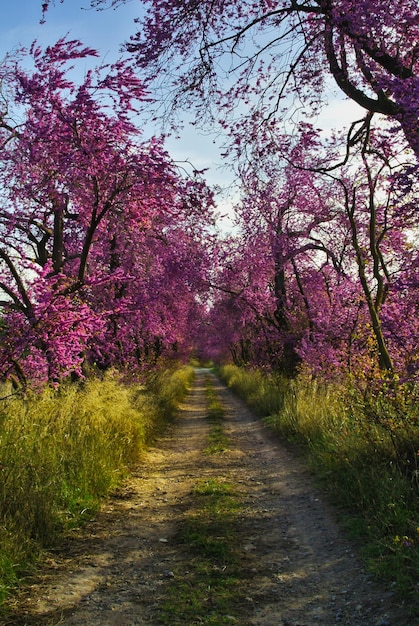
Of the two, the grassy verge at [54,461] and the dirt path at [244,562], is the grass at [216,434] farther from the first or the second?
the dirt path at [244,562]

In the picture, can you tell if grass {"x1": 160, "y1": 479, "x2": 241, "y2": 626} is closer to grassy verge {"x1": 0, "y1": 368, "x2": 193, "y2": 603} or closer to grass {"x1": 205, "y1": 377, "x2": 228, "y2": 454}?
grassy verge {"x1": 0, "y1": 368, "x2": 193, "y2": 603}

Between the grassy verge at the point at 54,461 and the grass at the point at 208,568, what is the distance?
4.02ft

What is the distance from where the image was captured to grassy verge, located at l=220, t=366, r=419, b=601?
4.03 meters

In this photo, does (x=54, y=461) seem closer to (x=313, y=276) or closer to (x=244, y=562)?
(x=244, y=562)

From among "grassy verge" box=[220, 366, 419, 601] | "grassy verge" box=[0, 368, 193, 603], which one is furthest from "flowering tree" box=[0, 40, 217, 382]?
"grassy verge" box=[220, 366, 419, 601]

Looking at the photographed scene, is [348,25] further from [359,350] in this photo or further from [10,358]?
[359,350]

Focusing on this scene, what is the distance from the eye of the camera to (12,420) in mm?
5953

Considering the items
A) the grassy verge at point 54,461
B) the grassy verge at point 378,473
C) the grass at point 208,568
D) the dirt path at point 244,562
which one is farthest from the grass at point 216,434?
the grass at point 208,568

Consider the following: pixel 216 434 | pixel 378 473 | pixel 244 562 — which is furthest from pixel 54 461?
pixel 216 434

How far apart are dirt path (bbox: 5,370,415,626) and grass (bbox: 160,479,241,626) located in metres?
0.08

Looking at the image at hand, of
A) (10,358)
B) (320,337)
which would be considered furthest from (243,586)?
(320,337)

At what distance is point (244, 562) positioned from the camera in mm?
4496

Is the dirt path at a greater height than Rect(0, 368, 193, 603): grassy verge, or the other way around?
Rect(0, 368, 193, 603): grassy verge

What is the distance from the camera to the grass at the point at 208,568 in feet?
11.6
